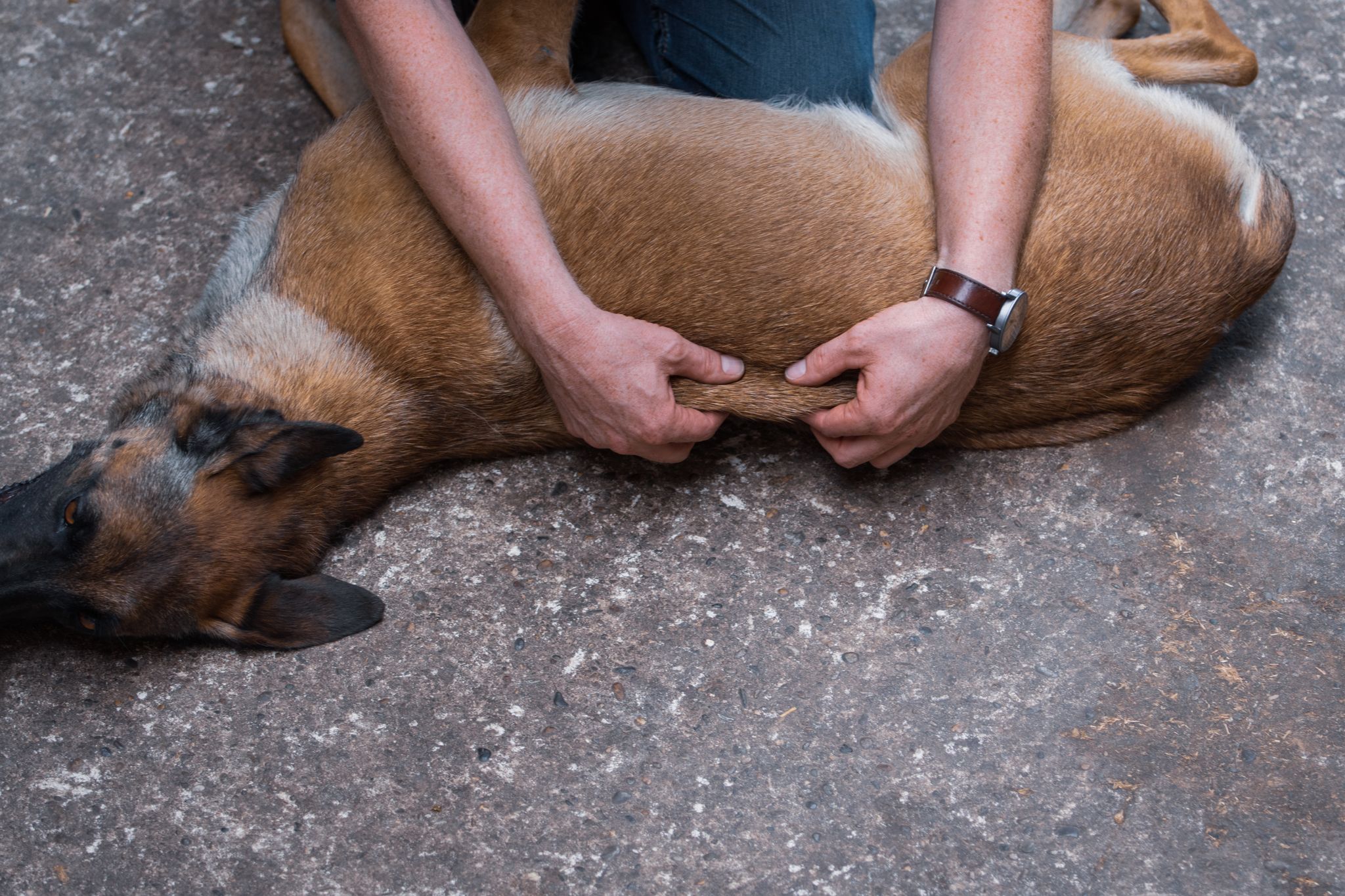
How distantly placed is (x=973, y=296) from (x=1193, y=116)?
1.05 m

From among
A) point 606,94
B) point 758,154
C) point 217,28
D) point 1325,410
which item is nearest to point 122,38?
point 217,28

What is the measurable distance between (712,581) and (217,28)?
2.93 meters

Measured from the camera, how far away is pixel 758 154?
9.60 ft

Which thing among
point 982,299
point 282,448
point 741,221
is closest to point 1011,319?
point 982,299

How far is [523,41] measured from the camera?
3227 mm

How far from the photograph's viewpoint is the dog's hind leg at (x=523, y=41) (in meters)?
3.19

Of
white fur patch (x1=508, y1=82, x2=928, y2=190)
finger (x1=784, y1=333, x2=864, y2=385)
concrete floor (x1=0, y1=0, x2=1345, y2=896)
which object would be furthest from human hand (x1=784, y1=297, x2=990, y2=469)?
white fur patch (x1=508, y1=82, x2=928, y2=190)

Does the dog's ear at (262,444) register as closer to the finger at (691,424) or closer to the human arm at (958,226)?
the finger at (691,424)

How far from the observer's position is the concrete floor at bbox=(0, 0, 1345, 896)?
2.48 meters

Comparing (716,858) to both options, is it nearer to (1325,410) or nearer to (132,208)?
(1325,410)

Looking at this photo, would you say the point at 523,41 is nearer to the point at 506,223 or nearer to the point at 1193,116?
the point at 506,223

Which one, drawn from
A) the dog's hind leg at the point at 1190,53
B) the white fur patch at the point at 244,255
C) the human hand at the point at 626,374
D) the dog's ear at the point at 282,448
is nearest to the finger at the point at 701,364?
the human hand at the point at 626,374

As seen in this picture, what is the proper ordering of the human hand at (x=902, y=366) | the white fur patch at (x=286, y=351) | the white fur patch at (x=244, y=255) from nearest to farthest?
the human hand at (x=902, y=366), the white fur patch at (x=286, y=351), the white fur patch at (x=244, y=255)

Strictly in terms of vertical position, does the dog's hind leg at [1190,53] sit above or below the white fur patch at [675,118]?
below
